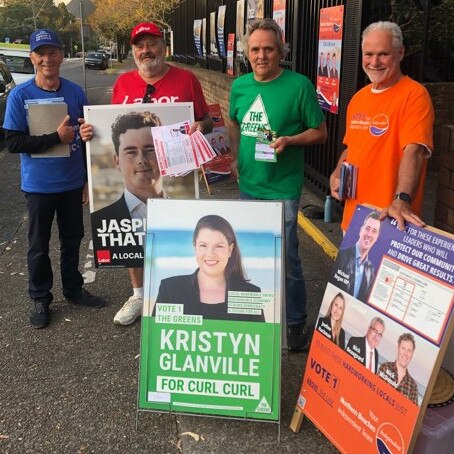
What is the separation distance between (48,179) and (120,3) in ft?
99.0

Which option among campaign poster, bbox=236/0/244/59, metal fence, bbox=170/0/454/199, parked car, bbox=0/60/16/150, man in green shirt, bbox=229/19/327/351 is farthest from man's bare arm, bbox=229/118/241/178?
parked car, bbox=0/60/16/150

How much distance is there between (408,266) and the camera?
2273 mm

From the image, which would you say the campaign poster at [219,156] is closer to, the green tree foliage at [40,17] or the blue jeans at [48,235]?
the blue jeans at [48,235]

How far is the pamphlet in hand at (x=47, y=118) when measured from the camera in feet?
12.3

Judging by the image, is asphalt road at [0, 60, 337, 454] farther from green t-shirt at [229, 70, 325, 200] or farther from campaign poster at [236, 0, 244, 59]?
campaign poster at [236, 0, 244, 59]

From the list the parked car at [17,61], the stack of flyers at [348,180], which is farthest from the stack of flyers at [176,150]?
the parked car at [17,61]

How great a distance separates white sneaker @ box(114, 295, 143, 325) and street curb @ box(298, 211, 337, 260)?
6.69 ft

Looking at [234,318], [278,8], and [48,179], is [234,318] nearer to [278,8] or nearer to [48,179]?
[48,179]

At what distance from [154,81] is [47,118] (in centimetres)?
80

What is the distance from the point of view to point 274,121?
127 inches

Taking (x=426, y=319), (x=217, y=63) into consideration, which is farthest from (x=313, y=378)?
(x=217, y=63)

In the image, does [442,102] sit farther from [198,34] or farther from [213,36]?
[198,34]

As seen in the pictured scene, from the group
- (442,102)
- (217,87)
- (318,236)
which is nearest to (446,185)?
(318,236)

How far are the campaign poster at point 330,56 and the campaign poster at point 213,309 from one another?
365 cm
